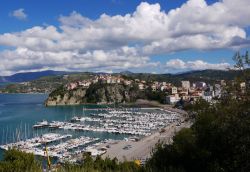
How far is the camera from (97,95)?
98.5 metres

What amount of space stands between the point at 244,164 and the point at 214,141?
2653 mm

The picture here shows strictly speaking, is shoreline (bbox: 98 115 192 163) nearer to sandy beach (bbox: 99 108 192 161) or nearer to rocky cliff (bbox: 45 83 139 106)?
sandy beach (bbox: 99 108 192 161)

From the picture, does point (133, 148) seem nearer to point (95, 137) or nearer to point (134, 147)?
point (134, 147)

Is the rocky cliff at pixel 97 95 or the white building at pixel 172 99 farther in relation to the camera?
the rocky cliff at pixel 97 95

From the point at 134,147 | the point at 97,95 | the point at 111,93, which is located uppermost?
the point at 111,93

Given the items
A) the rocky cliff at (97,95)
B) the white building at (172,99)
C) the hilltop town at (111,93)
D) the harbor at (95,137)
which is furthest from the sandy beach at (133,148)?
the rocky cliff at (97,95)

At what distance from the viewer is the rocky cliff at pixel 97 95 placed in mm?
96562

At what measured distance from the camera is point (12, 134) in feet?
156

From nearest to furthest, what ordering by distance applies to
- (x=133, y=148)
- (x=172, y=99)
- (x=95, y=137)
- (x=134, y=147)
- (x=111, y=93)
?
(x=133, y=148) → (x=134, y=147) → (x=95, y=137) → (x=172, y=99) → (x=111, y=93)

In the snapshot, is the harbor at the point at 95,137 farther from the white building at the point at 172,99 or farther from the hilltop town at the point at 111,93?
the hilltop town at the point at 111,93

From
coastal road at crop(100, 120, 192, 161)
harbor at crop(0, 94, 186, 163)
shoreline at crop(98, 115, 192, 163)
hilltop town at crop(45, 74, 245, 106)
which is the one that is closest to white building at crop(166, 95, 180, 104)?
hilltop town at crop(45, 74, 245, 106)

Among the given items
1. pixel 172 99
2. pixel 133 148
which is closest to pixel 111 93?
pixel 172 99

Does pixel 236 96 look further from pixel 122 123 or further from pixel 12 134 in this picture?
pixel 122 123

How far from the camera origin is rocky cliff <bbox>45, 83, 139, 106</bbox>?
9656cm
